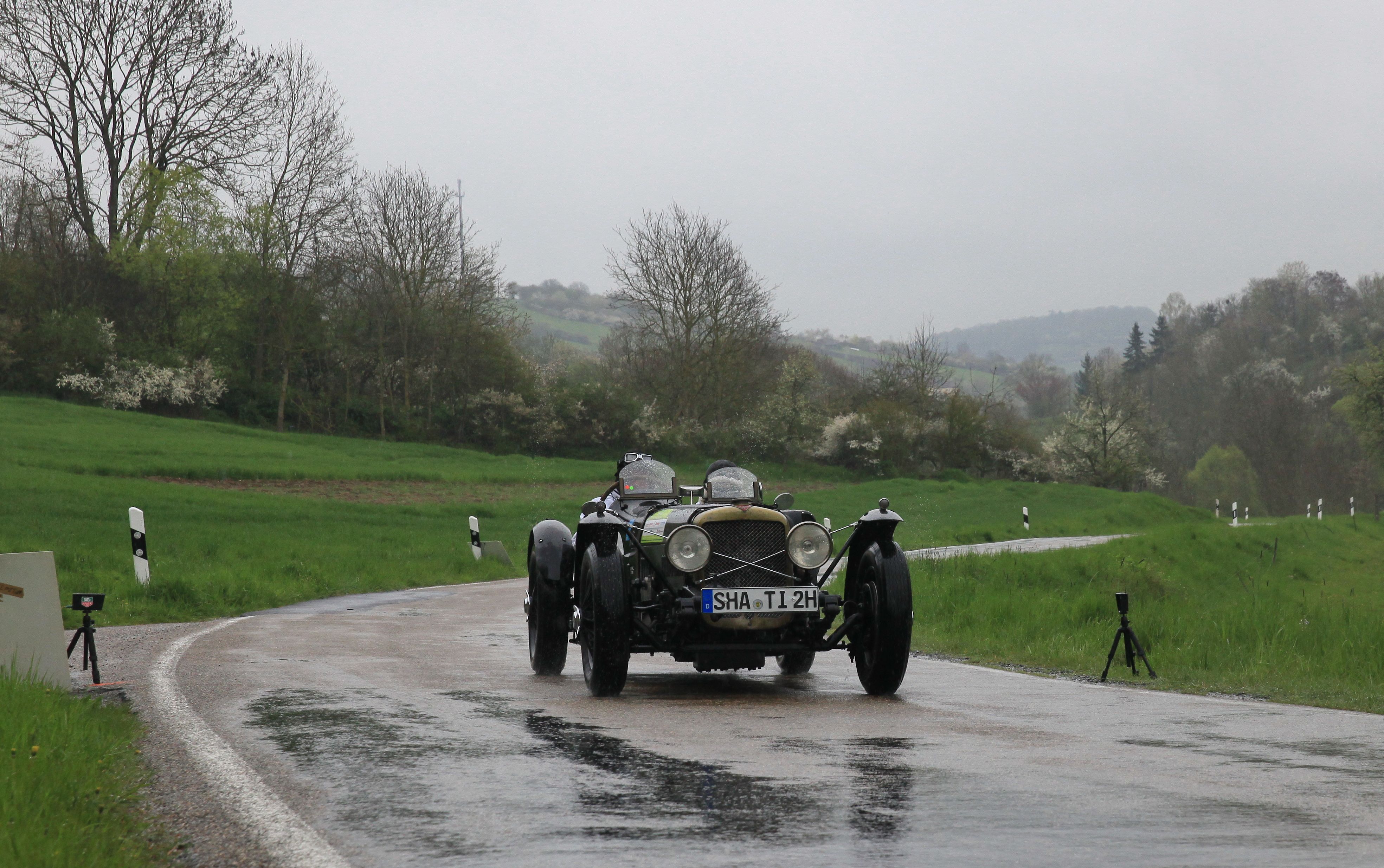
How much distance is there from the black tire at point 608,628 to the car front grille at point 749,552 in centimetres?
69

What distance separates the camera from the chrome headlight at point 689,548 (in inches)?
360

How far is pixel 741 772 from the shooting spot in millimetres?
5965

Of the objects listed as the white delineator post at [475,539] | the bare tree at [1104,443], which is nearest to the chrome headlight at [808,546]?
the white delineator post at [475,539]

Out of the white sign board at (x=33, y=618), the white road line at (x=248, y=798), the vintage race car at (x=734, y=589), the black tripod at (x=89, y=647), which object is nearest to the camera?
the white road line at (x=248, y=798)

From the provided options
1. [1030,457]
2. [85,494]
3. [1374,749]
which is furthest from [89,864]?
[1030,457]

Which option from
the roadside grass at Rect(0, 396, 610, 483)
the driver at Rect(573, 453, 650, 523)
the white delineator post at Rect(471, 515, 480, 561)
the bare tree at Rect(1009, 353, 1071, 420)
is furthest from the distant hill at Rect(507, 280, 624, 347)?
the driver at Rect(573, 453, 650, 523)

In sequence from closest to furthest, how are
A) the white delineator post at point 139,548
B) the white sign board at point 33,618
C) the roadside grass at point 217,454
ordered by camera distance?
the white sign board at point 33,618, the white delineator post at point 139,548, the roadside grass at point 217,454

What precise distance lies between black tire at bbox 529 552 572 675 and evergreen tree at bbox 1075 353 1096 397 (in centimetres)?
6736

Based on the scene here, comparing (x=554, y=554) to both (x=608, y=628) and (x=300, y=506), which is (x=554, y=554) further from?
(x=300, y=506)

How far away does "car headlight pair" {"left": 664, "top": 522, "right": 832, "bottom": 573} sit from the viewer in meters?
9.16

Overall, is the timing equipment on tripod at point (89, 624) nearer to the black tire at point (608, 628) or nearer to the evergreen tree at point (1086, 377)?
the black tire at point (608, 628)

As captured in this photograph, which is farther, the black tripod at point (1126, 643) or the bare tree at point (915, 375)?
the bare tree at point (915, 375)

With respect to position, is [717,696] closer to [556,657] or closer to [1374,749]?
[556,657]

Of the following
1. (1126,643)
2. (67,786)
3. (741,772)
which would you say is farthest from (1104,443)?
(67,786)
